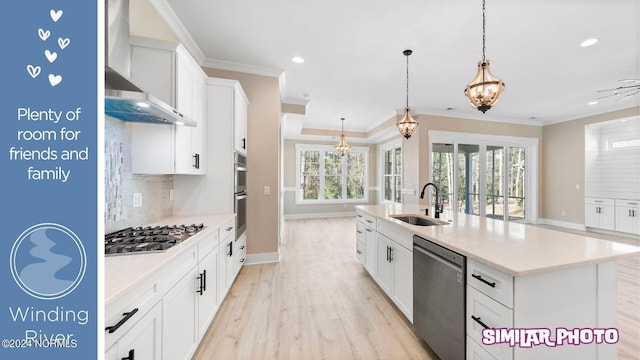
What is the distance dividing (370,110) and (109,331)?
5519 mm

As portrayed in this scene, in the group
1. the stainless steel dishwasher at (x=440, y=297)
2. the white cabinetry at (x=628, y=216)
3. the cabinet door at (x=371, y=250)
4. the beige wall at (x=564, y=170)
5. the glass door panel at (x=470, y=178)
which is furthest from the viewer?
the glass door panel at (x=470, y=178)

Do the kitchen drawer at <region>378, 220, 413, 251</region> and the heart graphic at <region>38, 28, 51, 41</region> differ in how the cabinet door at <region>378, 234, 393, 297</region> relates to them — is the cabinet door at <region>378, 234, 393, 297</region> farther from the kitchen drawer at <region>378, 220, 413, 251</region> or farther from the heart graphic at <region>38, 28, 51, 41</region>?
the heart graphic at <region>38, 28, 51, 41</region>

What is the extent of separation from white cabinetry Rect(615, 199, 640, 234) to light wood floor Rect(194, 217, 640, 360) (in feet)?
7.18

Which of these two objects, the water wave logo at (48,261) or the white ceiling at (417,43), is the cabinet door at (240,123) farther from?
the water wave logo at (48,261)

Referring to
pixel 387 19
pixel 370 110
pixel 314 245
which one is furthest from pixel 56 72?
pixel 370 110

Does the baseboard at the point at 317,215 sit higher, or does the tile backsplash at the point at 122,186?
the tile backsplash at the point at 122,186

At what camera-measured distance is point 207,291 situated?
5.79 ft

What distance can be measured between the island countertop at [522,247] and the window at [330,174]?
564cm

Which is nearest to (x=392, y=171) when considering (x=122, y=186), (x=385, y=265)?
(x=385, y=265)

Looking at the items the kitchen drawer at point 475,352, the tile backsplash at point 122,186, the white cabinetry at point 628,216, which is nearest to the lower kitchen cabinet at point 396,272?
the kitchen drawer at point 475,352

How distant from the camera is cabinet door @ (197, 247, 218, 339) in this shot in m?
1.62

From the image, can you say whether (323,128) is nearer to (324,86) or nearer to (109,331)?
(324,86)

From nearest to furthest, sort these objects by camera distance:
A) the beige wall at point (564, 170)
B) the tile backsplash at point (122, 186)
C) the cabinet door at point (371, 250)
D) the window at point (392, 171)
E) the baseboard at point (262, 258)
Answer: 1. the tile backsplash at point (122, 186)
2. the cabinet door at point (371, 250)
3. the baseboard at point (262, 258)
4. the beige wall at point (564, 170)
5. the window at point (392, 171)

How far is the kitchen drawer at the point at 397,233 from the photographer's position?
6.06 ft
